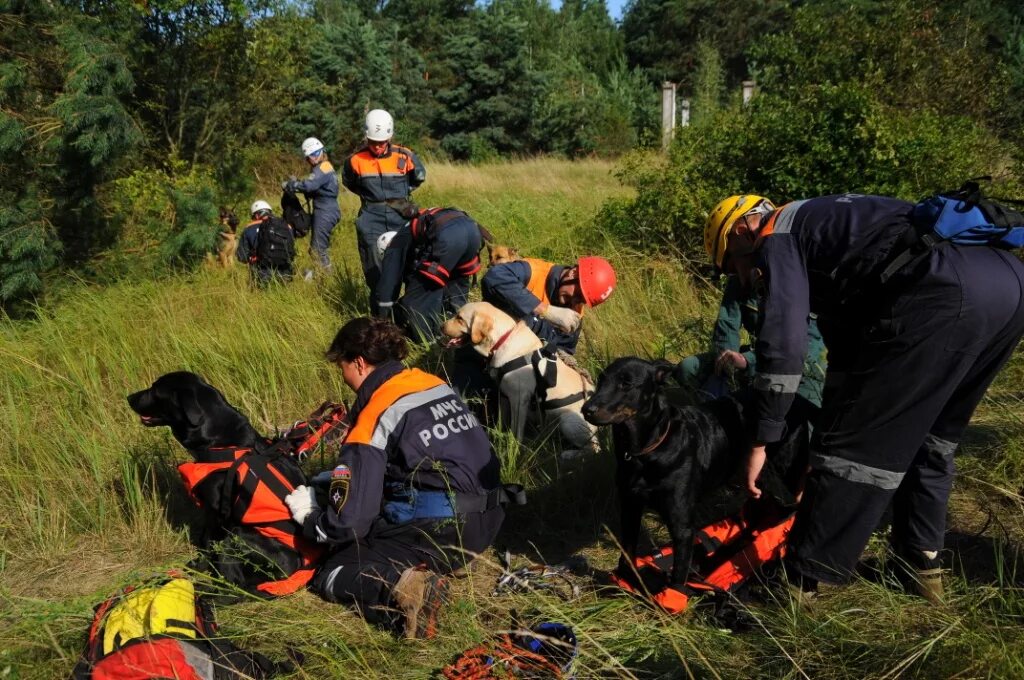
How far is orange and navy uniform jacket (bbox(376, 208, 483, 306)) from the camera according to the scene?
5660mm

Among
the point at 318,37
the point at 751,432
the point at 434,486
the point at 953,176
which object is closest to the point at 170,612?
the point at 434,486

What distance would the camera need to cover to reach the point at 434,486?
3.33 metres

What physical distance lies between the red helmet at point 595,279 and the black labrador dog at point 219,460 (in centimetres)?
223

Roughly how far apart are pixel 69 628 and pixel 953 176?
6.92 m

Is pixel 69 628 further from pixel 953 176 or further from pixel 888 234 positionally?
pixel 953 176

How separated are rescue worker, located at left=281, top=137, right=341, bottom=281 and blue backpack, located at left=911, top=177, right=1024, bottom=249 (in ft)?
23.9

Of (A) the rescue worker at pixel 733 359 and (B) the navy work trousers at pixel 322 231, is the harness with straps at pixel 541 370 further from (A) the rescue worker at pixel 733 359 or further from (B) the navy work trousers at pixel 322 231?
(B) the navy work trousers at pixel 322 231

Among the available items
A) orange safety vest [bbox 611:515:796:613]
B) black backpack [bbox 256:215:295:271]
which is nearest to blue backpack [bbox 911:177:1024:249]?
orange safety vest [bbox 611:515:796:613]

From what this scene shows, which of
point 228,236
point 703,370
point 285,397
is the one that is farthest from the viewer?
point 228,236

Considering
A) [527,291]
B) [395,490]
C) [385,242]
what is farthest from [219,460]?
[385,242]

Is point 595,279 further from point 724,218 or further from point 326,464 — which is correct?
point 326,464

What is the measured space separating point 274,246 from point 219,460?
5.24 metres

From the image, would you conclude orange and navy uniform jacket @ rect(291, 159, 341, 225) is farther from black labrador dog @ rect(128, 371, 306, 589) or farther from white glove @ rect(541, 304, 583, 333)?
black labrador dog @ rect(128, 371, 306, 589)

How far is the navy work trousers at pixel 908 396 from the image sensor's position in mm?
2498
